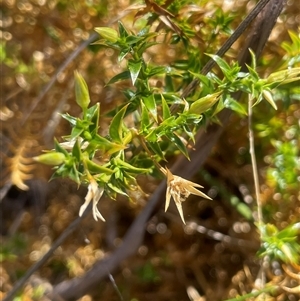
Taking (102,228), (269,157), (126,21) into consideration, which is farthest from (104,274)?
(126,21)

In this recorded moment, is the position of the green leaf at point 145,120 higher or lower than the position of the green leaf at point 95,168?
higher

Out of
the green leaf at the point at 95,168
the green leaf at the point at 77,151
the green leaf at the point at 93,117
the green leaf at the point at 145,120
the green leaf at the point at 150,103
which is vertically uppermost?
the green leaf at the point at 150,103

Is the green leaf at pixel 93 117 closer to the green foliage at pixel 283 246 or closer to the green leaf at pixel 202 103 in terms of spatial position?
the green leaf at pixel 202 103

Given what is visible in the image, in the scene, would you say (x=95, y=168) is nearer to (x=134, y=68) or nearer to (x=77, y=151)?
(x=77, y=151)

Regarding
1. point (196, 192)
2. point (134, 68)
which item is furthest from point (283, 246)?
point (134, 68)

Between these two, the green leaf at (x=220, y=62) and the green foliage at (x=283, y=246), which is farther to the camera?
the green foliage at (x=283, y=246)

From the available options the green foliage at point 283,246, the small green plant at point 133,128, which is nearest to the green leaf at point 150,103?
the small green plant at point 133,128
